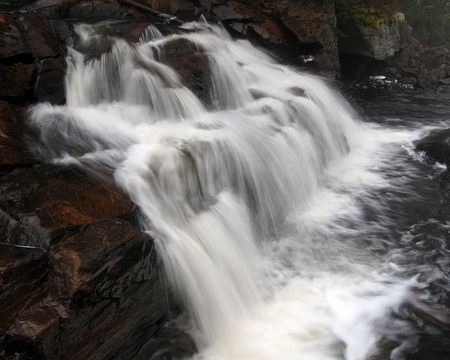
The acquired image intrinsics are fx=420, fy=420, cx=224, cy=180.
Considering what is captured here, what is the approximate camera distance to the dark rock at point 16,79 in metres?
5.92

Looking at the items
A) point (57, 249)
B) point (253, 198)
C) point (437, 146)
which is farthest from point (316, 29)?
point (57, 249)

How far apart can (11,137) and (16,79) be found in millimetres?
1398

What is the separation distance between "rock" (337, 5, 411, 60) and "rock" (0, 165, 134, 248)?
39.6 ft

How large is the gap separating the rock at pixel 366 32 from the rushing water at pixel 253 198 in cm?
671

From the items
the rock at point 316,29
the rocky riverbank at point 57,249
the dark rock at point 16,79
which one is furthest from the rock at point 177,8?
the dark rock at point 16,79

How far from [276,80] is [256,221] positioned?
496 centimetres

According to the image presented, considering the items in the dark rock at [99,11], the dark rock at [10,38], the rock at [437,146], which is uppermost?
the dark rock at [99,11]

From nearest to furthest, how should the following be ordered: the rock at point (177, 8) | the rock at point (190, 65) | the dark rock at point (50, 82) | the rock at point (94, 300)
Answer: the rock at point (94, 300)
the dark rock at point (50, 82)
the rock at point (190, 65)
the rock at point (177, 8)

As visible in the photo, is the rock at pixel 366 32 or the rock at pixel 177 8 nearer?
the rock at pixel 177 8

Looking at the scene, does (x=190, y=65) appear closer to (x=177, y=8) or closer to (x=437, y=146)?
(x=177, y=8)

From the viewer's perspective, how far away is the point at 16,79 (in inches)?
238

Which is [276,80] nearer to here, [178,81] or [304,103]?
[304,103]

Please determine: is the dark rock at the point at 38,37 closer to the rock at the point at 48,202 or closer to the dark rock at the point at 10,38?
the dark rock at the point at 10,38

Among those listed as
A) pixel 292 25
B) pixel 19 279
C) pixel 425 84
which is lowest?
pixel 19 279
